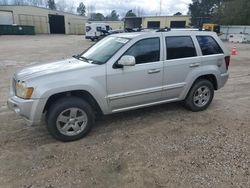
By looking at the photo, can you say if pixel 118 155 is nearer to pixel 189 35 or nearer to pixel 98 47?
pixel 98 47

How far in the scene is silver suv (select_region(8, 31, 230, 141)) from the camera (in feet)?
12.4

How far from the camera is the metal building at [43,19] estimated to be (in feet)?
164

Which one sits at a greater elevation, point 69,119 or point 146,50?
point 146,50

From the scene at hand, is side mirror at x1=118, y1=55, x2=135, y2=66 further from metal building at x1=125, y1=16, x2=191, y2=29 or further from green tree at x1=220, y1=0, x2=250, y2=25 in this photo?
metal building at x1=125, y1=16, x2=191, y2=29

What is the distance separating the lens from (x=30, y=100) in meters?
3.65

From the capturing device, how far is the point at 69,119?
397 cm

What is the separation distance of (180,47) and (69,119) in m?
2.60

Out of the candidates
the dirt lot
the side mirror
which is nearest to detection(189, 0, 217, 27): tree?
the dirt lot

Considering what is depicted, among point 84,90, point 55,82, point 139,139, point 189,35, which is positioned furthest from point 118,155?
point 189,35

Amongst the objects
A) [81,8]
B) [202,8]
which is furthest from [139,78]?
[81,8]

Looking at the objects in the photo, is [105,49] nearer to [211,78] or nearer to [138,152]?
[138,152]

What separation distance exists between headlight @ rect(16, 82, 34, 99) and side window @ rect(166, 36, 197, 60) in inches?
102

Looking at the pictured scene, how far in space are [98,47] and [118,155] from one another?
7.69 feet

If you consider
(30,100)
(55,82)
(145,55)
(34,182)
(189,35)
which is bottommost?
(34,182)
